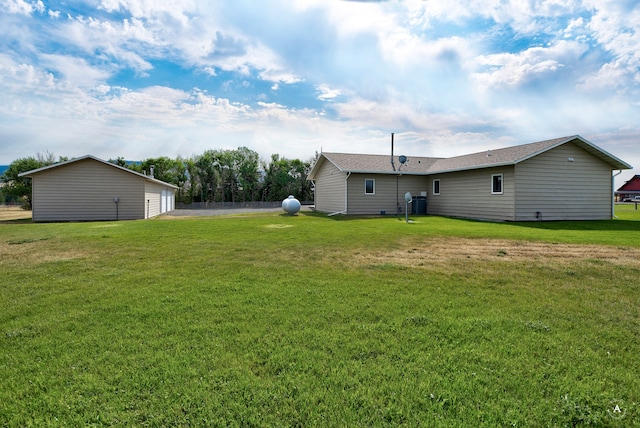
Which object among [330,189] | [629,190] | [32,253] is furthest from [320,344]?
[629,190]

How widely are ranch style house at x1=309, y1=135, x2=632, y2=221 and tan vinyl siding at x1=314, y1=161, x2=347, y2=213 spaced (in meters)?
0.13

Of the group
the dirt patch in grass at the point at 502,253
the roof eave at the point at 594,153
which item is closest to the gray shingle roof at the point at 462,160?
the roof eave at the point at 594,153

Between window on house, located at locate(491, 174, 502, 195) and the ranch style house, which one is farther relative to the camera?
window on house, located at locate(491, 174, 502, 195)

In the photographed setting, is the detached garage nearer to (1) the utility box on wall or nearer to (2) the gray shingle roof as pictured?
(2) the gray shingle roof

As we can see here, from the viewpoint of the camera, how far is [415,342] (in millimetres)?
3076

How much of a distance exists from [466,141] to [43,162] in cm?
4481

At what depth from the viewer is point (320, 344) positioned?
9.92 feet

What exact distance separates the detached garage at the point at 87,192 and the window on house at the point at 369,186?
13905mm

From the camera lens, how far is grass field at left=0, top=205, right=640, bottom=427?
2166 mm

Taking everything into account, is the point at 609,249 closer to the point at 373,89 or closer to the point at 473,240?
the point at 473,240

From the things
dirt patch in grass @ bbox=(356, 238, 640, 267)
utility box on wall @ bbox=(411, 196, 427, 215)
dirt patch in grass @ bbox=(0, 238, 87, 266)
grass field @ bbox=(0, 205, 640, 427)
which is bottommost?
grass field @ bbox=(0, 205, 640, 427)

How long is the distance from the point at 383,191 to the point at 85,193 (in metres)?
18.4

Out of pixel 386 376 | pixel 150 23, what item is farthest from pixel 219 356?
pixel 150 23

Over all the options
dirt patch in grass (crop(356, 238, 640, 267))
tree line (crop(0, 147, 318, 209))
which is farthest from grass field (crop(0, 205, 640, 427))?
tree line (crop(0, 147, 318, 209))
